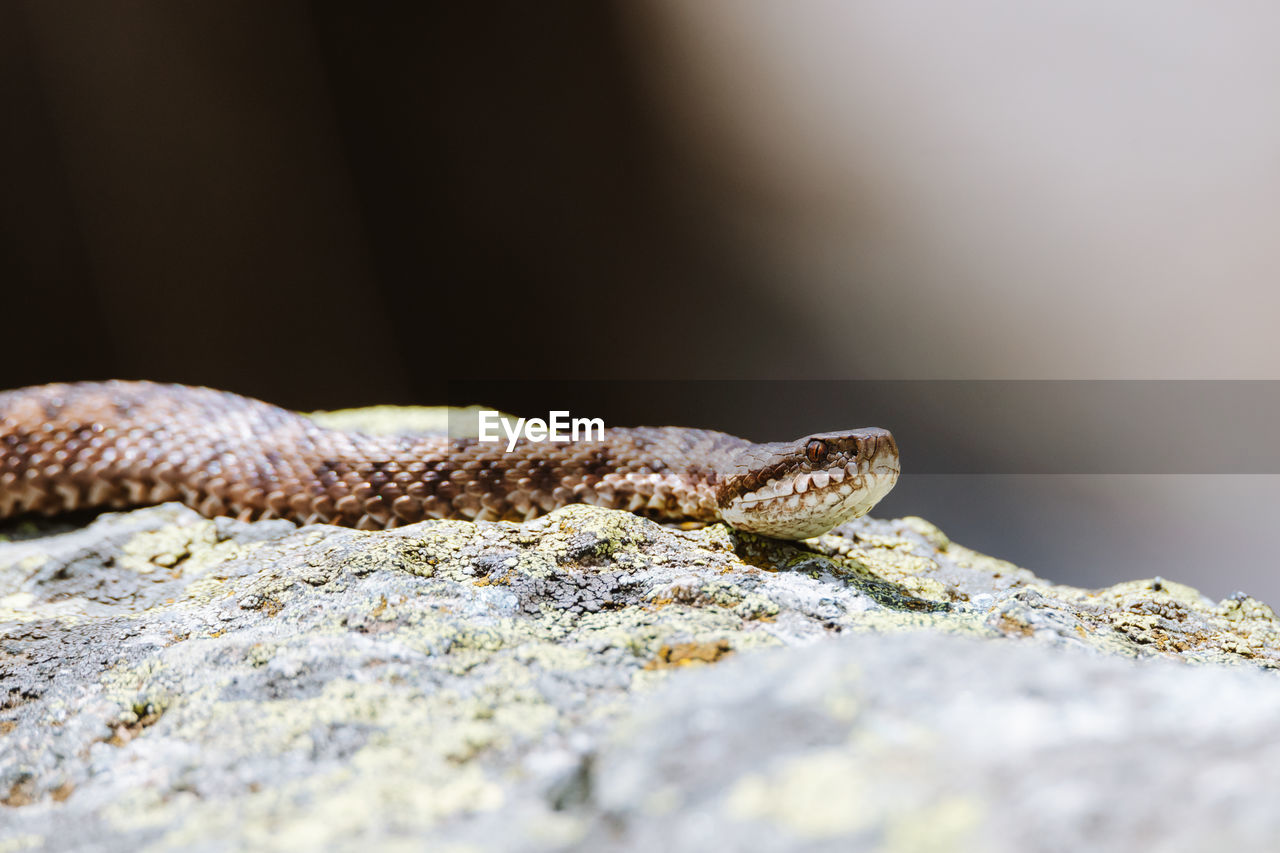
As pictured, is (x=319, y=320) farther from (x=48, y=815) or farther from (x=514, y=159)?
(x=48, y=815)

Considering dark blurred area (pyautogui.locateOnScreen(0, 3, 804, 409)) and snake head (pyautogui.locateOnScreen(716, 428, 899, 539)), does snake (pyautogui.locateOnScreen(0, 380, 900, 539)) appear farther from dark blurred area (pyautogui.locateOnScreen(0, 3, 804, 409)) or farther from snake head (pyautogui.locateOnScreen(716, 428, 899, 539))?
dark blurred area (pyautogui.locateOnScreen(0, 3, 804, 409))

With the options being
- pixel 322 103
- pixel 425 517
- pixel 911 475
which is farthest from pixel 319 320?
pixel 911 475

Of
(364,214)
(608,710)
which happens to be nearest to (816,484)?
(608,710)

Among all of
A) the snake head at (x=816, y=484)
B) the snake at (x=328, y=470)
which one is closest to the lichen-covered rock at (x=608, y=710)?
the snake head at (x=816, y=484)

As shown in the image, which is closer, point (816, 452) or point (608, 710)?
point (608, 710)

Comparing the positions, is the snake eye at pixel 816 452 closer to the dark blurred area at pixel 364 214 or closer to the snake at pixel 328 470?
the snake at pixel 328 470

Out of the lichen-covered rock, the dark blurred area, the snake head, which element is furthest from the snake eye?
the dark blurred area

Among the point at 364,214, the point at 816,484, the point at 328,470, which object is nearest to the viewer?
the point at 816,484

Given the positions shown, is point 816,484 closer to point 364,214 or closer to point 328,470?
point 328,470
